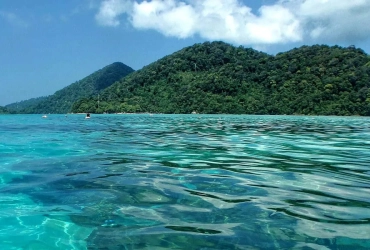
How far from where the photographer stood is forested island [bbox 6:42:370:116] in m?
74.2

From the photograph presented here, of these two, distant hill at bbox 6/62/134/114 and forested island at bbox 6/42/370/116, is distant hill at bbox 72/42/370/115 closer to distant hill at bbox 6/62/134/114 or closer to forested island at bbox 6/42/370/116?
forested island at bbox 6/42/370/116

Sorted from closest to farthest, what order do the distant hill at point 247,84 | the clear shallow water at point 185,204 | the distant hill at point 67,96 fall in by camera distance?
the clear shallow water at point 185,204 < the distant hill at point 247,84 < the distant hill at point 67,96

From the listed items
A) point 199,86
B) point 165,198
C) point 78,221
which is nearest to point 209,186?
point 165,198

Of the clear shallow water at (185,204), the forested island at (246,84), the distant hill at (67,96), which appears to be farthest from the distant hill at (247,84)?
the clear shallow water at (185,204)

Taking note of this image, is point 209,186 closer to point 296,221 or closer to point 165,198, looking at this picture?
point 165,198

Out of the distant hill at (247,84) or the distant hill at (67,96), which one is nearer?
the distant hill at (247,84)

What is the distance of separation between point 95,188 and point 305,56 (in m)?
104

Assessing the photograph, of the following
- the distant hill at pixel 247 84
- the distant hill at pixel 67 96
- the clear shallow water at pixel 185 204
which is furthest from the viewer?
the distant hill at pixel 67 96

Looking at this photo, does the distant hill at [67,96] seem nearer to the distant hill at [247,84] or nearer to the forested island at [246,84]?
the forested island at [246,84]

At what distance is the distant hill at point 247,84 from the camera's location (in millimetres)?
74250

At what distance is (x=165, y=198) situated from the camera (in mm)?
4242

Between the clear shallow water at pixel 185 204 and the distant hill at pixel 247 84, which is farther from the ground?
the distant hill at pixel 247 84

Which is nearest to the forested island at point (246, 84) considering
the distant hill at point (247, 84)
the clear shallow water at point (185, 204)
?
the distant hill at point (247, 84)

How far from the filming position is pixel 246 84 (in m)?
101
